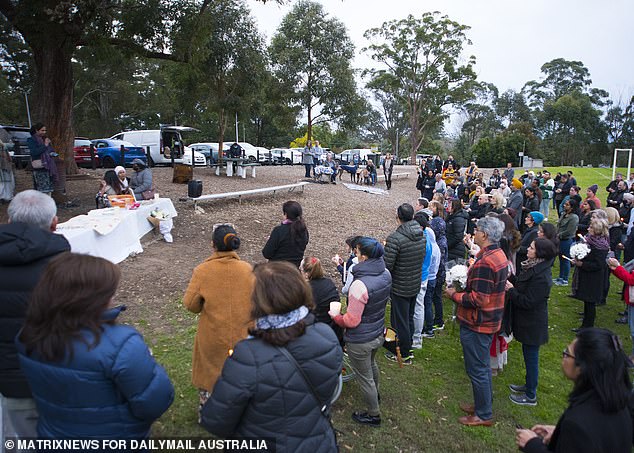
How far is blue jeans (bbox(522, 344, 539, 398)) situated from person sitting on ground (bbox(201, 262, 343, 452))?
3136 millimetres

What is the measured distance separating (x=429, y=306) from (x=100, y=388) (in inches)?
200

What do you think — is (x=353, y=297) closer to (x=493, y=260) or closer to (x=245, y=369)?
(x=493, y=260)

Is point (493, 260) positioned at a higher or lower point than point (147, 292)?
higher

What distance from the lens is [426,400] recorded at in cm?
468

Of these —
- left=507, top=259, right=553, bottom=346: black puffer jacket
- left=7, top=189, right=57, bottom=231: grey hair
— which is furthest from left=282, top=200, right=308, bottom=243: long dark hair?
left=7, top=189, right=57, bottom=231: grey hair

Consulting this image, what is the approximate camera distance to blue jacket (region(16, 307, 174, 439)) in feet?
6.11

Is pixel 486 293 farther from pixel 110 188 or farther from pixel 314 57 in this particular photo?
pixel 314 57

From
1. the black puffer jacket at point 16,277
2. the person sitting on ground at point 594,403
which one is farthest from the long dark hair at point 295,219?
the person sitting on ground at point 594,403


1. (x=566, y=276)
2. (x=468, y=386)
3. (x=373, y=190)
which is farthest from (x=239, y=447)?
(x=373, y=190)

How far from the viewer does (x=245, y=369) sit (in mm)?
1996

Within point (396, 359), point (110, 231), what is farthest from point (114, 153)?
point (396, 359)

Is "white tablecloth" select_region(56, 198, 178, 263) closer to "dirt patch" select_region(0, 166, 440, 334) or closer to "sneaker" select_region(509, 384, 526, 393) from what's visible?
"dirt patch" select_region(0, 166, 440, 334)

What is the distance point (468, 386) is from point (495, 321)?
1.45 m

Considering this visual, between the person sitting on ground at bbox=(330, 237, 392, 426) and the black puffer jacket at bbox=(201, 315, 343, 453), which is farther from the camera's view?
the person sitting on ground at bbox=(330, 237, 392, 426)
